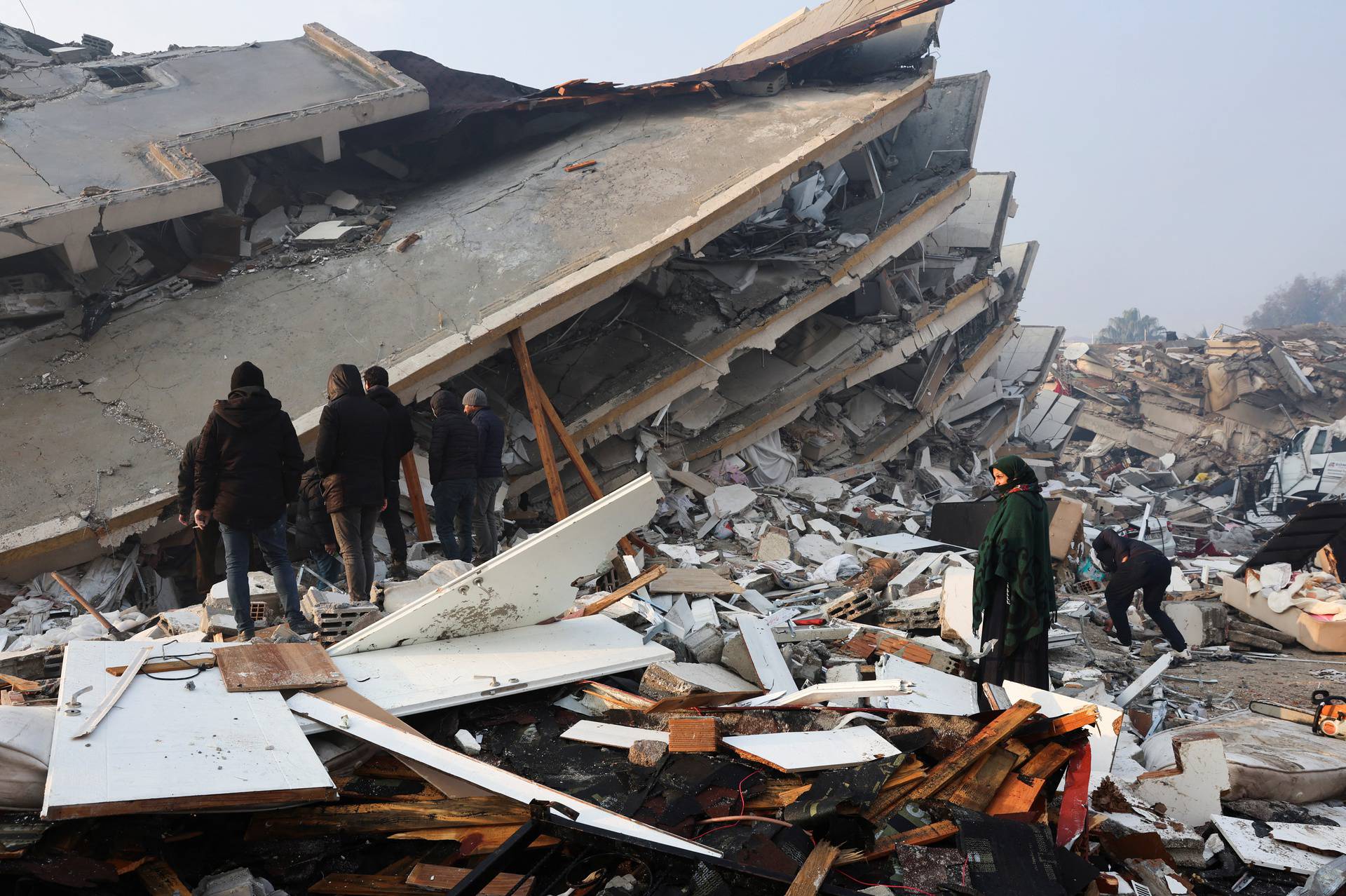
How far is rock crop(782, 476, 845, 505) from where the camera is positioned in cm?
1074

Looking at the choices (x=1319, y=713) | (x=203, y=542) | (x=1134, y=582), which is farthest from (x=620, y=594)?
(x=1134, y=582)

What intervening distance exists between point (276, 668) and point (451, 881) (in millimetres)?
1404

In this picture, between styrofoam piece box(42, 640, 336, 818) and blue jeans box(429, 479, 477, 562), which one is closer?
styrofoam piece box(42, 640, 336, 818)

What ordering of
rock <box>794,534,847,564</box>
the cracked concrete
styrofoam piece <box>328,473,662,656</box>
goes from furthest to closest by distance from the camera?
rock <box>794,534,847,564</box>, the cracked concrete, styrofoam piece <box>328,473,662,656</box>

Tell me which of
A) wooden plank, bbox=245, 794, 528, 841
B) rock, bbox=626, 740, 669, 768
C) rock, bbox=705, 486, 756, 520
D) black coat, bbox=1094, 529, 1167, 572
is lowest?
rock, bbox=705, 486, 756, 520

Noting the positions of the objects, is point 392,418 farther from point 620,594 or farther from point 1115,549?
point 1115,549

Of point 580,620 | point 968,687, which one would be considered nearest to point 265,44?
point 580,620

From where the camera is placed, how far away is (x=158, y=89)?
9375 mm

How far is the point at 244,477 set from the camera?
16.0ft

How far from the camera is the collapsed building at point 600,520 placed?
10.1 ft

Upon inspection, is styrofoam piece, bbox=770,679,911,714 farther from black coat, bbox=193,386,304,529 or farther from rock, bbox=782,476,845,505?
rock, bbox=782,476,845,505

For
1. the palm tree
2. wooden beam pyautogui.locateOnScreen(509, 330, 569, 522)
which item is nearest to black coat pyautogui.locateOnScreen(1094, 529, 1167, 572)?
wooden beam pyautogui.locateOnScreen(509, 330, 569, 522)

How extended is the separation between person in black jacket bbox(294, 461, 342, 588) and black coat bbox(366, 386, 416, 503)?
1.70 feet

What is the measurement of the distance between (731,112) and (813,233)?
1596 millimetres
